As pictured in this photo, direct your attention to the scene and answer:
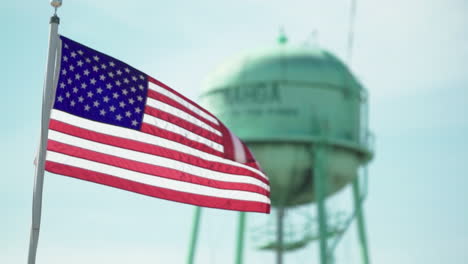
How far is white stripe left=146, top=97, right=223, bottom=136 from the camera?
37.6 ft

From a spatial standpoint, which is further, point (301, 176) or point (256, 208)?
point (301, 176)

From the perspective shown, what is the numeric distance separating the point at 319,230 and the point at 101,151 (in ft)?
56.5

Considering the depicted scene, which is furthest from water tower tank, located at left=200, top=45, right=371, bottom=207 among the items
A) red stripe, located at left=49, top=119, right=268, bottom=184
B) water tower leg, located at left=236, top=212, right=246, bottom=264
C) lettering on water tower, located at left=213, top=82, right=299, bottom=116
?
red stripe, located at left=49, top=119, right=268, bottom=184

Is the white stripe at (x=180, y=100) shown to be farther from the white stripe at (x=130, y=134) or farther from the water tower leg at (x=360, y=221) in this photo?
the water tower leg at (x=360, y=221)

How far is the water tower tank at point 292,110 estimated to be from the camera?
2741 centimetres

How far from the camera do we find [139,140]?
36.9 ft

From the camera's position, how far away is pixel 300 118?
27406mm

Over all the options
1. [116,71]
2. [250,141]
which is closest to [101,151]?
[116,71]

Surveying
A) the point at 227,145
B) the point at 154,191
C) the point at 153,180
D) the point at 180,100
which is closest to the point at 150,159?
the point at 153,180

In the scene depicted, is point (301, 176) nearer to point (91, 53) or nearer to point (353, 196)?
point (353, 196)

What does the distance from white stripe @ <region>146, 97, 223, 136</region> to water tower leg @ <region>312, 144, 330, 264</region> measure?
15.2m

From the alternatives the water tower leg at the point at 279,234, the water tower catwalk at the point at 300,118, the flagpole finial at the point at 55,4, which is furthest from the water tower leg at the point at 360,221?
the flagpole finial at the point at 55,4

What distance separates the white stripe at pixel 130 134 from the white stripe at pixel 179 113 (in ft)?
1.15

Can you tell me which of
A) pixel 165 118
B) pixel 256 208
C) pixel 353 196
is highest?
pixel 353 196
